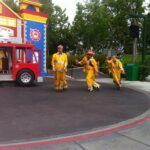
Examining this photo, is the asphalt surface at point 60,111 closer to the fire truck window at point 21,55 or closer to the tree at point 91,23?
the fire truck window at point 21,55

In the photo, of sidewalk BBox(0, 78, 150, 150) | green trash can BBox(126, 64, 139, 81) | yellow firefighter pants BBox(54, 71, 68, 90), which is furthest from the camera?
green trash can BBox(126, 64, 139, 81)

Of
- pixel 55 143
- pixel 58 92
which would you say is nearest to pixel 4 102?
pixel 58 92

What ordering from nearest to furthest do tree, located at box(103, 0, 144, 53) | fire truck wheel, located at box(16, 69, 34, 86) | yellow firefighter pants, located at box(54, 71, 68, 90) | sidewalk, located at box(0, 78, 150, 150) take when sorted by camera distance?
sidewalk, located at box(0, 78, 150, 150)
yellow firefighter pants, located at box(54, 71, 68, 90)
fire truck wheel, located at box(16, 69, 34, 86)
tree, located at box(103, 0, 144, 53)

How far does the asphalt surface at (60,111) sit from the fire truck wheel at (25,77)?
2247 millimetres

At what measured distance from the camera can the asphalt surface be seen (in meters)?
7.92

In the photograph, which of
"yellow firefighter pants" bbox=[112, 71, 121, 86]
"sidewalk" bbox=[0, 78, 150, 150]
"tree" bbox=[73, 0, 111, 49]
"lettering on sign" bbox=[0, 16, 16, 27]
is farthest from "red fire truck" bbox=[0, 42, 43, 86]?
"tree" bbox=[73, 0, 111, 49]

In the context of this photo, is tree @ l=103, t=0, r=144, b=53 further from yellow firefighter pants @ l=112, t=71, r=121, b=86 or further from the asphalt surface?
the asphalt surface

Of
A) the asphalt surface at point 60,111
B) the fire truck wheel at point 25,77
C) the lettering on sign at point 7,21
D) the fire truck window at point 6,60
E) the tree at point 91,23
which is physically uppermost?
the tree at point 91,23

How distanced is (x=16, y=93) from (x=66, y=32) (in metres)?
37.8

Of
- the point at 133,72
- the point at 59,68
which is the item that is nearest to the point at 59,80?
the point at 59,68

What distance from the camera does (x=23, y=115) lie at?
945cm

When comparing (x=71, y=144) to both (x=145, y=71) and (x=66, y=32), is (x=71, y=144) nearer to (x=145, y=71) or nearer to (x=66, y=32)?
(x=145, y=71)

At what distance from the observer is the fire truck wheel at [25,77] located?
16.8 m

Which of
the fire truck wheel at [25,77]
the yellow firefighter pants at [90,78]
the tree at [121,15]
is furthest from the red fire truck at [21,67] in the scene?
the tree at [121,15]
